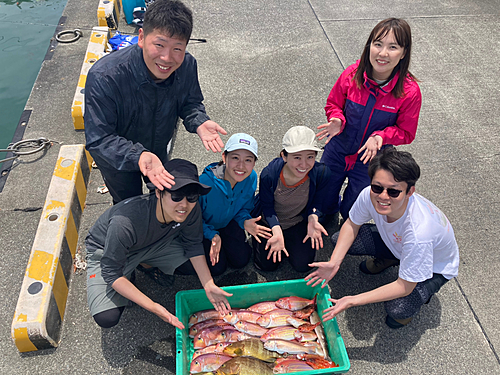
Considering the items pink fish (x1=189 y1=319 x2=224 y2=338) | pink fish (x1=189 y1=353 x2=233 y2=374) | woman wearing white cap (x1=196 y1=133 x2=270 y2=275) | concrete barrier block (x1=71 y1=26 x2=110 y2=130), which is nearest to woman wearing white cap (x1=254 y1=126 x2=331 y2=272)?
woman wearing white cap (x1=196 y1=133 x2=270 y2=275)

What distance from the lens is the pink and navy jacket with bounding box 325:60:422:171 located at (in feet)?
9.77

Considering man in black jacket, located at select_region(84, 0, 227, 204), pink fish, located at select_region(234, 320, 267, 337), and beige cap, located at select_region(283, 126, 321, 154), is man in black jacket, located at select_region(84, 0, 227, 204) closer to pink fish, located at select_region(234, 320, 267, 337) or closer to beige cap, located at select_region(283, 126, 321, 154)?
beige cap, located at select_region(283, 126, 321, 154)

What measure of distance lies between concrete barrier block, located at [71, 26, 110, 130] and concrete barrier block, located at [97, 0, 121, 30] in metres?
0.36

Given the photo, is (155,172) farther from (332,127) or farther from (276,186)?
(332,127)

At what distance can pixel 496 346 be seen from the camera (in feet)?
9.72

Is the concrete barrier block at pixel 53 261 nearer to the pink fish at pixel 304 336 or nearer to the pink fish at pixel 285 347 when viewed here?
the pink fish at pixel 285 347

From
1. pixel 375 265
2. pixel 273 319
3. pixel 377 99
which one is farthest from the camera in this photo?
pixel 375 265

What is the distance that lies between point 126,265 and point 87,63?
3411 mm

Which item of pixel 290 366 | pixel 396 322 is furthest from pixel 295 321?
pixel 396 322

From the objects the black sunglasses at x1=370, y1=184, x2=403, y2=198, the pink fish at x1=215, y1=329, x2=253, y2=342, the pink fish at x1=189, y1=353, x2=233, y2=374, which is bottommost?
the pink fish at x1=215, y1=329, x2=253, y2=342

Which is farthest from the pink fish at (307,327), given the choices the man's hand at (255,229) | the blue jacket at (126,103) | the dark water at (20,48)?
the dark water at (20,48)

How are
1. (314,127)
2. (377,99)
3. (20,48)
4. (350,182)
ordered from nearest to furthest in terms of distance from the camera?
1. (377,99)
2. (350,182)
3. (314,127)
4. (20,48)

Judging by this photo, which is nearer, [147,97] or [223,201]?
[147,97]

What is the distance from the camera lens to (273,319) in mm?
2895
